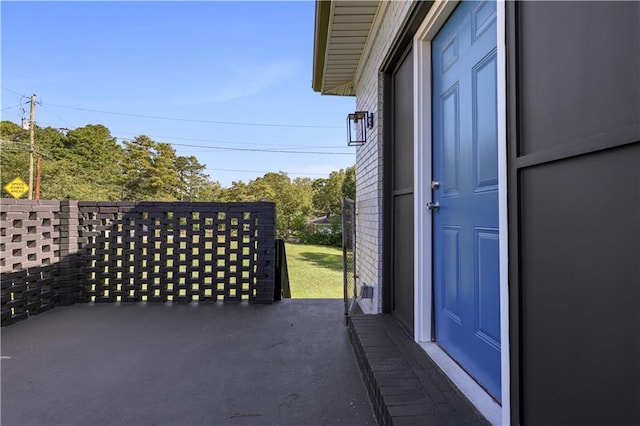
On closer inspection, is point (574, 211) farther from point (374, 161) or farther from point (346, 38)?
point (346, 38)

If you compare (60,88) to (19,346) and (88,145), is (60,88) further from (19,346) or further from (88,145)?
(19,346)

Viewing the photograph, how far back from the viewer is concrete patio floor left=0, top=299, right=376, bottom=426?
1.75m

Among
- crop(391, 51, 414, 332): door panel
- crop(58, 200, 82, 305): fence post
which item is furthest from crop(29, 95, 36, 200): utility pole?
crop(391, 51, 414, 332): door panel

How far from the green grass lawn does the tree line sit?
3457 millimetres

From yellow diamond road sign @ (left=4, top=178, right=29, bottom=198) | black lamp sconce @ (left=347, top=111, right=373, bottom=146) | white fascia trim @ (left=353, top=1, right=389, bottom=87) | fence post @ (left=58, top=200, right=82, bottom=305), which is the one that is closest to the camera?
white fascia trim @ (left=353, top=1, right=389, bottom=87)

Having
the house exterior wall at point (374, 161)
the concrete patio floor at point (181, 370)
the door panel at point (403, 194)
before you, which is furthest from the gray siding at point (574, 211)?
the house exterior wall at point (374, 161)

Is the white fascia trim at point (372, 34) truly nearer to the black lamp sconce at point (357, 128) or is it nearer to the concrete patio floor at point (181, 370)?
the black lamp sconce at point (357, 128)

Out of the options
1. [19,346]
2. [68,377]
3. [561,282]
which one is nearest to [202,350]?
[68,377]

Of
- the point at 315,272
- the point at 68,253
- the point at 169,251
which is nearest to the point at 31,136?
the point at 315,272

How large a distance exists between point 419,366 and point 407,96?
189 centimetres

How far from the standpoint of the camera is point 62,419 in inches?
66.8

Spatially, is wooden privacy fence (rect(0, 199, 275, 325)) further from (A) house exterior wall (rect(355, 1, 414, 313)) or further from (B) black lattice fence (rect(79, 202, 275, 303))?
(A) house exterior wall (rect(355, 1, 414, 313))

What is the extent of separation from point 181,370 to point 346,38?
3.42 m

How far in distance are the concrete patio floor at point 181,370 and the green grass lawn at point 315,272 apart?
9.25 ft
